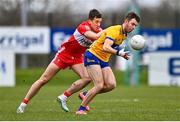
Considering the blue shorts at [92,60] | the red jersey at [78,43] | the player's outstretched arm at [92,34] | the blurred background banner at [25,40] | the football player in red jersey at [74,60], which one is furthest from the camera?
the blurred background banner at [25,40]

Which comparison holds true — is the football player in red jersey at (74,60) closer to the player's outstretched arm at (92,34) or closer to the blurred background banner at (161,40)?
the player's outstretched arm at (92,34)

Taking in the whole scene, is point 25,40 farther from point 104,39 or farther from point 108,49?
point 108,49

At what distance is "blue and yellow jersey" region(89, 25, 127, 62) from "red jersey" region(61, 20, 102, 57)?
94 centimetres

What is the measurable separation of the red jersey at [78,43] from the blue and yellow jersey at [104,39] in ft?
3.08

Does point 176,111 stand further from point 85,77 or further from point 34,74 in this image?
point 34,74

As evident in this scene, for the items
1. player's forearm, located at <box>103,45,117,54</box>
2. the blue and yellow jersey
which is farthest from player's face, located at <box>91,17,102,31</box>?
player's forearm, located at <box>103,45,117,54</box>

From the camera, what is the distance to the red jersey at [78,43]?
51.0 ft

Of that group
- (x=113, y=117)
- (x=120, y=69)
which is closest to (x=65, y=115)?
(x=113, y=117)

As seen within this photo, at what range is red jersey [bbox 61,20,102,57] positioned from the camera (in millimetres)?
15539

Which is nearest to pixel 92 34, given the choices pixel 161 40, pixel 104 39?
pixel 104 39

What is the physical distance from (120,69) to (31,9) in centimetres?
694

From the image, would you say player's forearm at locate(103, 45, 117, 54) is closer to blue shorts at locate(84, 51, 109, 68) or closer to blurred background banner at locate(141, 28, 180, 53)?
blue shorts at locate(84, 51, 109, 68)

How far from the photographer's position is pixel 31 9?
41.5m

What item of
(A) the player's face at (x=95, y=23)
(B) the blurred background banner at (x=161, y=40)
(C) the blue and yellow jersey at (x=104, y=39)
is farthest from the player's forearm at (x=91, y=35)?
(B) the blurred background banner at (x=161, y=40)
